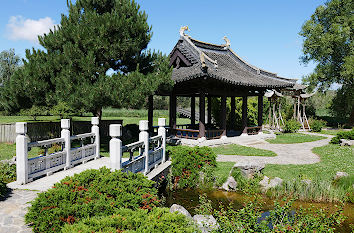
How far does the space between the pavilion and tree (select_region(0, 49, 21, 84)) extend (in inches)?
1214

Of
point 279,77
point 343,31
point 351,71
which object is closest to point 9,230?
point 279,77

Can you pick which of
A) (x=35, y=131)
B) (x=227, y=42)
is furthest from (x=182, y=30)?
(x=35, y=131)

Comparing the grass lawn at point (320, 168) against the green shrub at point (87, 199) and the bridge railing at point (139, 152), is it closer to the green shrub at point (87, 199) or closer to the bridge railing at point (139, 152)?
the bridge railing at point (139, 152)

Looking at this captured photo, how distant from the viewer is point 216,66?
46.5 feet

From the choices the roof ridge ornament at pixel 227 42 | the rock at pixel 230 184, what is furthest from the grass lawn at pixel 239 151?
the roof ridge ornament at pixel 227 42

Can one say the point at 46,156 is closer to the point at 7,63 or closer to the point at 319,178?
the point at 319,178

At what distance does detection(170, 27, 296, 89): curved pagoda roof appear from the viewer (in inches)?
548

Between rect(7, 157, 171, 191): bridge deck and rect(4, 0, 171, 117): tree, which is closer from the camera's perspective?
rect(7, 157, 171, 191): bridge deck

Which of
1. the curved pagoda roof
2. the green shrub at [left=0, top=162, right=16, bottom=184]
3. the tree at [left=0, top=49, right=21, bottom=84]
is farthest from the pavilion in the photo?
the tree at [left=0, top=49, right=21, bottom=84]

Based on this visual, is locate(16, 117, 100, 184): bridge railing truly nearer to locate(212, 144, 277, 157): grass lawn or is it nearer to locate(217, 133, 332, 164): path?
locate(217, 133, 332, 164): path

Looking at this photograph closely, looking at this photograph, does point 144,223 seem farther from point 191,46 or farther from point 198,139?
point 191,46

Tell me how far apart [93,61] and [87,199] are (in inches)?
322

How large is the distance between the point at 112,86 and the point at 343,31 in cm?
2564

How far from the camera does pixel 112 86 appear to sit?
1077 cm
